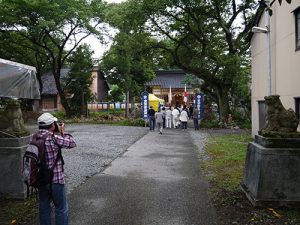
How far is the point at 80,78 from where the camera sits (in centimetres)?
3519

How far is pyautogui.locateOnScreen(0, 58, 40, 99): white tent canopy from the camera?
7066 millimetres

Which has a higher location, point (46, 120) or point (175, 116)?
point (46, 120)

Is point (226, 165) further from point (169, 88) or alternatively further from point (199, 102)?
point (169, 88)

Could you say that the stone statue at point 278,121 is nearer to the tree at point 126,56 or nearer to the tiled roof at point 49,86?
the tree at point 126,56

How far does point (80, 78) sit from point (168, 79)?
20522 mm

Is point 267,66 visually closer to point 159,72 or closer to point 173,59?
point 173,59

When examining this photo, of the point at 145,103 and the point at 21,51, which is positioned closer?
the point at 145,103

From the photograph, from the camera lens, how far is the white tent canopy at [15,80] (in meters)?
7.07

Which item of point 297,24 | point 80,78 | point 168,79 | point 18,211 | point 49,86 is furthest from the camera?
point 168,79

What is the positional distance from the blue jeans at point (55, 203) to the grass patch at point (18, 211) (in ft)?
2.70

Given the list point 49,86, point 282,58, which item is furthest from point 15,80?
point 49,86

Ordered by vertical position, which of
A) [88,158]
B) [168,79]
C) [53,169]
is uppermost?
[168,79]

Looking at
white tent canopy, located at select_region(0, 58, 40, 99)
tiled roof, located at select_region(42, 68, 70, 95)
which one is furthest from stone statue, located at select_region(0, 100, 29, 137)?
tiled roof, located at select_region(42, 68, 70, 95)

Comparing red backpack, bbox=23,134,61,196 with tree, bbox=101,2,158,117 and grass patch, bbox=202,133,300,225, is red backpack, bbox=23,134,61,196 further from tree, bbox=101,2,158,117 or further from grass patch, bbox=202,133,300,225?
tree, bbox=101,2,158,117
